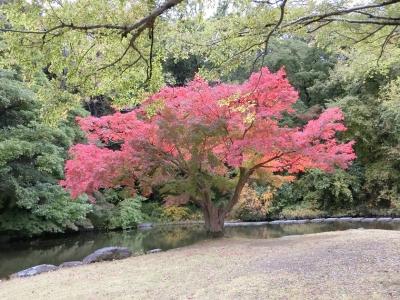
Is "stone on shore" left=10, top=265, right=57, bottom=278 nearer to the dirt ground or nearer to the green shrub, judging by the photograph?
the dirt ground

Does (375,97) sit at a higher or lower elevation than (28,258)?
higher

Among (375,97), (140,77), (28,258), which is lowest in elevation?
(28,258)

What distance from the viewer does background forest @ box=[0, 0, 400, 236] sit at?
5090mm

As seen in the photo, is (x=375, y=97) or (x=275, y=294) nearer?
(x=275, y=294)

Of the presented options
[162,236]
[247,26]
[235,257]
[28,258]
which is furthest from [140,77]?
[162,236]

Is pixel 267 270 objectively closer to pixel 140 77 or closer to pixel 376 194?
pixel 140 77

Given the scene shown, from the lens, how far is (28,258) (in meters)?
12.7

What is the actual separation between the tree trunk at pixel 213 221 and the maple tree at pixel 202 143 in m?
0.03

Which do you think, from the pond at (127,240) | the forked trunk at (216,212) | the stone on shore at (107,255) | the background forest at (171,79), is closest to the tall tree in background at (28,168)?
the background forest at (171,79)

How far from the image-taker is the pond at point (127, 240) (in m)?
12.7

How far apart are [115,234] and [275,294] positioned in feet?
45.3

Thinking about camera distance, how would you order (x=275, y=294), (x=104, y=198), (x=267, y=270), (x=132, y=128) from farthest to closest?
(x=104, y=198)
(x=132, y=128)
(x=267, y=270)
(x=275, y=294)

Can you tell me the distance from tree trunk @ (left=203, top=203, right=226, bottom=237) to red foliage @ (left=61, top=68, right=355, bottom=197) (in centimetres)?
111

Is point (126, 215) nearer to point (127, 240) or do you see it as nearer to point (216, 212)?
point (127, 240)
